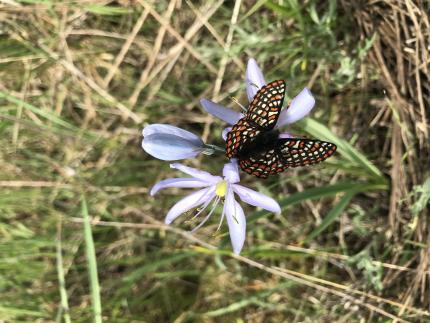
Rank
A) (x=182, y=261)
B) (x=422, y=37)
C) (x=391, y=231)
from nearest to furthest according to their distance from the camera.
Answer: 1. (x=422, y=37)
2. (x=391, y=231)
3. (x=182, y=261)

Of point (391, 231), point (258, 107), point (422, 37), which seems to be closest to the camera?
point (258, 107)

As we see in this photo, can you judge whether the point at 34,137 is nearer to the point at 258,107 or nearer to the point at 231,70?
the point at 231,70

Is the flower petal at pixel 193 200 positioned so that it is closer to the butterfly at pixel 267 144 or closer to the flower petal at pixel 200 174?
the flower petal at pixel 200 174

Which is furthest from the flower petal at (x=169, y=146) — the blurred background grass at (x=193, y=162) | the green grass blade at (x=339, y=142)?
the blurred background grass at (x=193, y=162)

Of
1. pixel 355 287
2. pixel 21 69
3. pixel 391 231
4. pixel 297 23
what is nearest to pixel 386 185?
pixel 391 231

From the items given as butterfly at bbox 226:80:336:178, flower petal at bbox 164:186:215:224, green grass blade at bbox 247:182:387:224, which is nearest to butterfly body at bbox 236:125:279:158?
butterfly at bbox 226:80:336:178

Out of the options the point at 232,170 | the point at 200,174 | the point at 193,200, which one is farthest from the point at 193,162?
the point at 232,170

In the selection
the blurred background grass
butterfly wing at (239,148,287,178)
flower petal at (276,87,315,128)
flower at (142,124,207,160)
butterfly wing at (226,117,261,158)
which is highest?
flower petal at (276,87,315,128)

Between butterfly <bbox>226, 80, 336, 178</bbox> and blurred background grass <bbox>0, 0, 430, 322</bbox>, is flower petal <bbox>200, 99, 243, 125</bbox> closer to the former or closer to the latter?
butterfly <bbox>226, 80, 336, 178</bbox>
